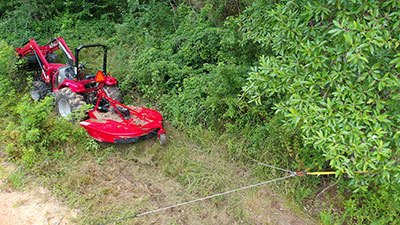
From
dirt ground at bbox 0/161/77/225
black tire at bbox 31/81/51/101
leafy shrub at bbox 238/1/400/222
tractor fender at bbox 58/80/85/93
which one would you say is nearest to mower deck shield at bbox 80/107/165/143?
tractor fender at bbox 58/80/85/93

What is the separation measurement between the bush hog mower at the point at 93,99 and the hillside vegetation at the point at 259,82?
297 mm

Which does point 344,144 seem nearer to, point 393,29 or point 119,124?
point 393,29

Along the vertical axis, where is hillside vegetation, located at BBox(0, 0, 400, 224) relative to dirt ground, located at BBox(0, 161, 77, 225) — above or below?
above

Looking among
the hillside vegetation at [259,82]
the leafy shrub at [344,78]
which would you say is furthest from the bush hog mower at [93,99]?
the leafy shrub at [344,78]

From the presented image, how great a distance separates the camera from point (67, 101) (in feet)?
18.1

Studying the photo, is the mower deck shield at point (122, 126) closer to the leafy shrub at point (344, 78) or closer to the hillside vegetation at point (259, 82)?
the hillside vegetation at point (259, 82)

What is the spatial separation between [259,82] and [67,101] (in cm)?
336

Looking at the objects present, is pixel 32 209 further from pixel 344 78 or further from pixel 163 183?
pixel 344 78

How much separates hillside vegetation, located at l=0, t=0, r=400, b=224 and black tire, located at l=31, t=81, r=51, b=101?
0.20 meters

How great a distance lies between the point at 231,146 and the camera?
16.0 feet

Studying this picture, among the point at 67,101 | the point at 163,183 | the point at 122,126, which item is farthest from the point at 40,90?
the point at 163,183

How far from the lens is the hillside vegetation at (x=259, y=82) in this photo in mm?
2814

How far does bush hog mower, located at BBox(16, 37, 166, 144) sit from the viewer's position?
4.93 meters

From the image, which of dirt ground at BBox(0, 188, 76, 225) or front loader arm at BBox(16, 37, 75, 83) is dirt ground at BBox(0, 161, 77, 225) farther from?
front loader arm at BBox(16, 37, 75, 83)
